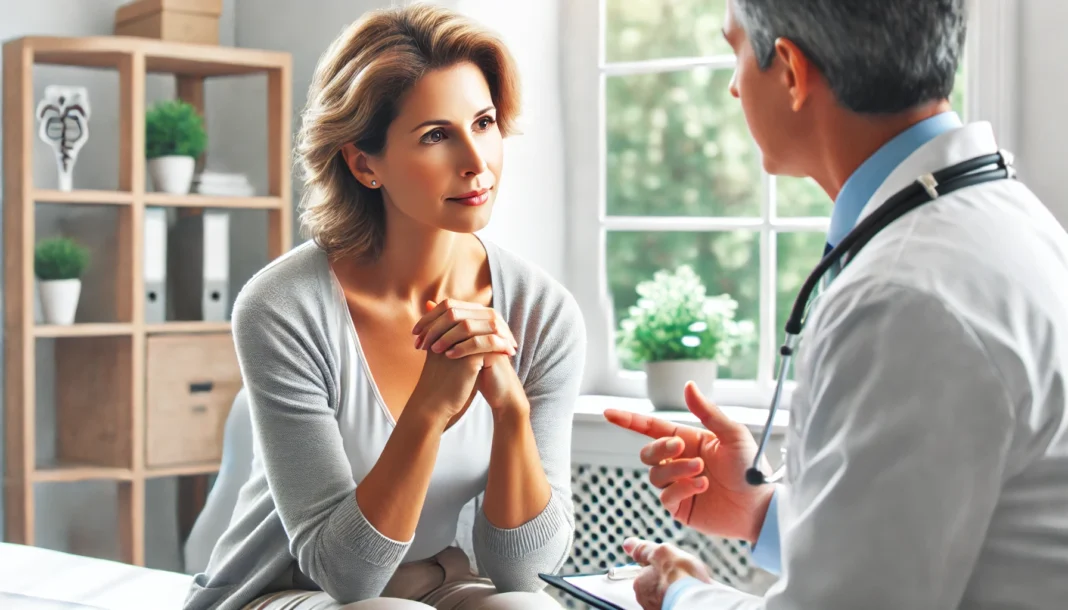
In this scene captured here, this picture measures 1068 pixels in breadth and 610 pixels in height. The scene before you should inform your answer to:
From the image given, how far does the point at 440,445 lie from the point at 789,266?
144 centimetres

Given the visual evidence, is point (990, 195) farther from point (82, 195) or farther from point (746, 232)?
point (82, 195)

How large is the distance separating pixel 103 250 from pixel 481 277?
1763 mm

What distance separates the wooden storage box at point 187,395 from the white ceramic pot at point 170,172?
0.39 metres

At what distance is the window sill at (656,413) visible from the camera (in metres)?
2.53

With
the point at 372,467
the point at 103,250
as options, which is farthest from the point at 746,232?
the point at 103,250

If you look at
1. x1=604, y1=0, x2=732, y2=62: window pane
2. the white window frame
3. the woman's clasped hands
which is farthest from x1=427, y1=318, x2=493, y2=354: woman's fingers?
x1=604, y1=0, x2=732, y2=62: window pane

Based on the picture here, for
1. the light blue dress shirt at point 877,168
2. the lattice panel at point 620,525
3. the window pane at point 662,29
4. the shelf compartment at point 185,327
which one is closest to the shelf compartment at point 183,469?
the shelf compartment at point 185,327

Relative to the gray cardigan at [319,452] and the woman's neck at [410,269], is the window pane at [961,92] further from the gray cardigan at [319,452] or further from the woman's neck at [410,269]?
the woman's neck at [410,269]

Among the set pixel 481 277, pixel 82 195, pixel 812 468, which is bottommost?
pixel 812 468

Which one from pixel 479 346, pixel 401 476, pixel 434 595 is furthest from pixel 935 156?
pixel 434 595

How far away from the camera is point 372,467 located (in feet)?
5.24

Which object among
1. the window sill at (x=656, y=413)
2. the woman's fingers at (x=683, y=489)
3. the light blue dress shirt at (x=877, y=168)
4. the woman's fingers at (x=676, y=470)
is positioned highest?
the light blue dress shirt at (x=877, y=168)

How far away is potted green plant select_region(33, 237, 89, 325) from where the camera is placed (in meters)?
2.88

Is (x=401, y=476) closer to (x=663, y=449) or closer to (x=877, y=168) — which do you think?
(x=663, y=449)
